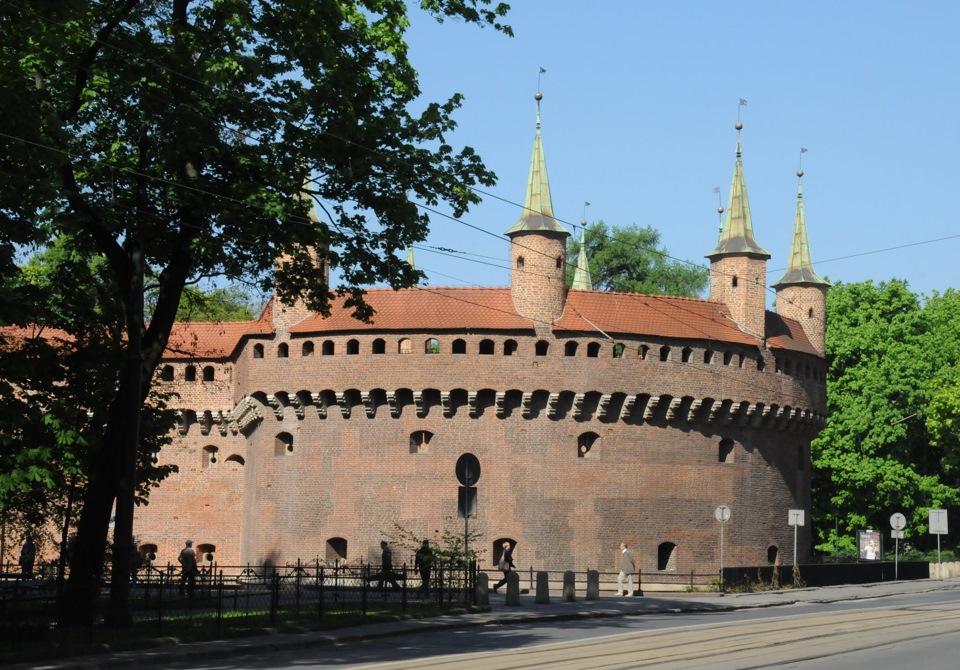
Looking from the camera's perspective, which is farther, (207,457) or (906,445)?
(906,445)

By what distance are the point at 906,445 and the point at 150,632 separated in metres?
46.2

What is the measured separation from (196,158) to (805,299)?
33686mm

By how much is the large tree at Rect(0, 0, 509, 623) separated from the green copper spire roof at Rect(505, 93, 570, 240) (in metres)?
19.4

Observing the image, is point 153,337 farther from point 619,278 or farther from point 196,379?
point 619,278

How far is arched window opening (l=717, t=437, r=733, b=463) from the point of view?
45.8 meters

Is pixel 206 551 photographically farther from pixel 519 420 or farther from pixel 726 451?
pixel 726 451

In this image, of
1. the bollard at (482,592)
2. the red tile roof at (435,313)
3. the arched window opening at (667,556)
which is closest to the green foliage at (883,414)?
the arched window opening at (667,556)

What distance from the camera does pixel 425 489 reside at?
42625 mm

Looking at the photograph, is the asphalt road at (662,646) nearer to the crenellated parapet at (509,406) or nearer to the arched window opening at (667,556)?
the crenellated parapet at (509,406)

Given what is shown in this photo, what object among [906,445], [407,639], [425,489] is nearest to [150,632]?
[407,639]

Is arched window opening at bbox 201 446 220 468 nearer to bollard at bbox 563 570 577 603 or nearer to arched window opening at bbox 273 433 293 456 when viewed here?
arched window opening at bbox 273 433 293 456

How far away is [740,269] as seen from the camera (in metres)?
47.7

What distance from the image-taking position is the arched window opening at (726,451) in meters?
45.8

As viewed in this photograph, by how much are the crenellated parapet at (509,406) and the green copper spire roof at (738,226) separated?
5.53 m
